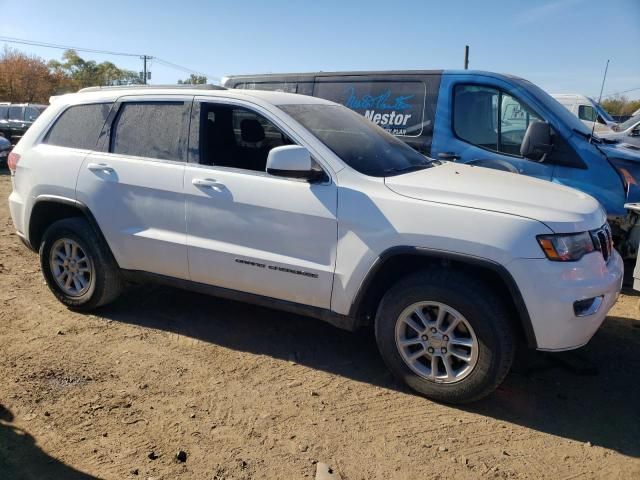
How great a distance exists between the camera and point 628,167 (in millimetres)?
5242

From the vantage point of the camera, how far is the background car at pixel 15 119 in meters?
18.2

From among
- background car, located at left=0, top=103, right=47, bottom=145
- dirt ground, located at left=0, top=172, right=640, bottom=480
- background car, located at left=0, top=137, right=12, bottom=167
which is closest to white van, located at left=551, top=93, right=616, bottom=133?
dirt ground, located at left=0, top=172, right=640, bottom=480

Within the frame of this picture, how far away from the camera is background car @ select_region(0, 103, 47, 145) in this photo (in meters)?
18.2

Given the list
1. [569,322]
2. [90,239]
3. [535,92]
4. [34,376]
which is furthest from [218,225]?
[535,92]

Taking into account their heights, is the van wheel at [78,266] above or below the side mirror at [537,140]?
below

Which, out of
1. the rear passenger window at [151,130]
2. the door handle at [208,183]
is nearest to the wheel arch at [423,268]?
the door handle at [208,183]

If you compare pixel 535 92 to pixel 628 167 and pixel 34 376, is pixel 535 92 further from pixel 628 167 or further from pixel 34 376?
pixel 34 376

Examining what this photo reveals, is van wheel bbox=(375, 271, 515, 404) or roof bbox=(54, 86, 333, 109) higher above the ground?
roof bbox=(54, 86, 333, 109)

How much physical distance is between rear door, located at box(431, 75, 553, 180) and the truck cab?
0.03ft

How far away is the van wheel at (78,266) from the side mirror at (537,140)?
4.16 m
